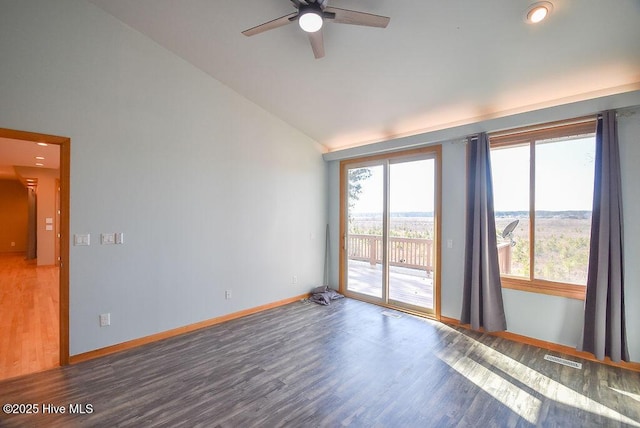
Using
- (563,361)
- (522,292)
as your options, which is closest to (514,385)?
(563,361)

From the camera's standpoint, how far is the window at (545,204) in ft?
10.2

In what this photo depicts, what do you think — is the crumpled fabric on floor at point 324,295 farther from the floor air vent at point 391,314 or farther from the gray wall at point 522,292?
the gray wall at point 522,292

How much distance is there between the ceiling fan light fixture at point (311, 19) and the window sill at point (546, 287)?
354 cm

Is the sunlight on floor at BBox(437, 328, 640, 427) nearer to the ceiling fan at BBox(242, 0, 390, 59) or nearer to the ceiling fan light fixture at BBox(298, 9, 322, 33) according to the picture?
the ceiling fan at BBox(242, 0, 390, 59)

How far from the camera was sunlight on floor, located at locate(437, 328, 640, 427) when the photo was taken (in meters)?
2.18

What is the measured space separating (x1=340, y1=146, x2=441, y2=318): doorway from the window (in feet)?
2.67

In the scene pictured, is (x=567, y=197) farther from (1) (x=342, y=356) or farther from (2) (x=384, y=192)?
(1) (x=342, y=356)

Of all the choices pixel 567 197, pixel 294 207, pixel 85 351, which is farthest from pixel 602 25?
pixel 85 351

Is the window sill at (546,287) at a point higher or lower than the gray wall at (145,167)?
lower

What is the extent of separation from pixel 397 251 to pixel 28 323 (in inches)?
211

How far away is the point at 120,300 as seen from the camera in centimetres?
313

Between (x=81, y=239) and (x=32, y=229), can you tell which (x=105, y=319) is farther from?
(x=32, y=229)

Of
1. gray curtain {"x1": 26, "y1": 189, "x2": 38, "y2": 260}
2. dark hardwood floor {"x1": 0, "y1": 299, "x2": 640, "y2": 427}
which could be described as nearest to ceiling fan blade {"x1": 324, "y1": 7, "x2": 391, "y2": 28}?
dark hardwood floor {"x1": 0, "y1": 299, "x2": 640, "y2": 427}

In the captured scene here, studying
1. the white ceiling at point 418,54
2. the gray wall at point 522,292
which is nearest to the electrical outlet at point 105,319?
the white ceiling at point 418,54
